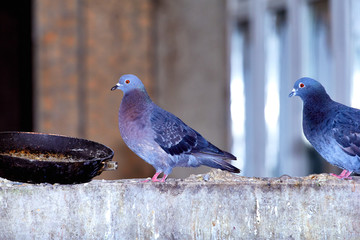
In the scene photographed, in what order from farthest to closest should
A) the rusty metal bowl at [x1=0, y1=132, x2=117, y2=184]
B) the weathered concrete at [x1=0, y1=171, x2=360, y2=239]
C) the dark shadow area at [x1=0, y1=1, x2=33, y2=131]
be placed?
the dark shadow area at [x1=0, y1=1, x2=33, y2=131] → the weathered concrete at [x1=0, y1=171, x2=360, y2=239] → the rusty metal bowl at [x1=0, y1=132, x2=117, y2=184]

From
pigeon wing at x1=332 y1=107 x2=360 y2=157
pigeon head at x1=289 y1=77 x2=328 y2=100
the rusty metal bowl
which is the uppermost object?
pigeon head at x1=289 y1=77 x2=328 y2=100

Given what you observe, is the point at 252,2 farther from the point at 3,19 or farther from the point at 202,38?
the point at 3,19

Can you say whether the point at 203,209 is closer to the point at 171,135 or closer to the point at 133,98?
the point at 171,135

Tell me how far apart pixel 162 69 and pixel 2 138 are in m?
6.02

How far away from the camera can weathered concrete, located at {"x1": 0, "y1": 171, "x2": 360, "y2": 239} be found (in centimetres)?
304

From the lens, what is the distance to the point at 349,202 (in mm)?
3172

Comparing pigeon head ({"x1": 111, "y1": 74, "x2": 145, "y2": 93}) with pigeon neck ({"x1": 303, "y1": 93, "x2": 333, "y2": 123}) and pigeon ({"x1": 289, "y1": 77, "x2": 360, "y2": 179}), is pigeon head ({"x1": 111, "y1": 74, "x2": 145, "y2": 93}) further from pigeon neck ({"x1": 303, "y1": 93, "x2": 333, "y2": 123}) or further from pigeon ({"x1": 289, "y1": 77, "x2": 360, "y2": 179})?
pigeon neck ({"x1": 303, "y1": 93, "x2": 333, "y2": 123})

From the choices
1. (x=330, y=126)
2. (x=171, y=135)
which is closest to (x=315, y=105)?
(x=330, y=126)

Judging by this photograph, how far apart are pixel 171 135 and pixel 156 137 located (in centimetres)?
10

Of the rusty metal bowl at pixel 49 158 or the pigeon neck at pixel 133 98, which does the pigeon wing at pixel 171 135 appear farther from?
the rusty metal bowl at pixel 49 158

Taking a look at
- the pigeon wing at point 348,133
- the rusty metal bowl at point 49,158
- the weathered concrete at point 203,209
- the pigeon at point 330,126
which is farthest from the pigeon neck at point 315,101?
the rusty metal bowl at point 49,158

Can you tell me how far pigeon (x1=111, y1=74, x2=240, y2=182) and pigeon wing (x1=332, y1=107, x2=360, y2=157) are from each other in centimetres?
66

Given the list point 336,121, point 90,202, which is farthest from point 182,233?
point 336,121

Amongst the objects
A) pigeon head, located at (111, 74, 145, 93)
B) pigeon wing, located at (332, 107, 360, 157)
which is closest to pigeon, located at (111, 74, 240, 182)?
pigeon head, located at (111, 74, 145, 93)
